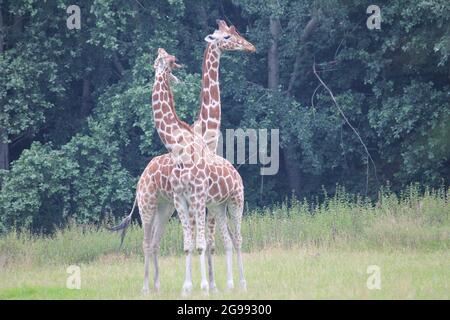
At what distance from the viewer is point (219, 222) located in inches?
559

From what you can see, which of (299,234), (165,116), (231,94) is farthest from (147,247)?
(231,94)

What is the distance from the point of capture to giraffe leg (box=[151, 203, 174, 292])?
14.3 meters

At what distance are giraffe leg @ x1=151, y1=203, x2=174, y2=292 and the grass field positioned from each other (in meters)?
0.30

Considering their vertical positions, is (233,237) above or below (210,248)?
above

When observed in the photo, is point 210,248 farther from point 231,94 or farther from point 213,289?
point 231,94

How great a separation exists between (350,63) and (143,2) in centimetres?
546

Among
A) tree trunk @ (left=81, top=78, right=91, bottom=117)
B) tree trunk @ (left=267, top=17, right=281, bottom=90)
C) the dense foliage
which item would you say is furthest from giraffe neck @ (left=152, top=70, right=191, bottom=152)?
tree trunk @ (left=81, top=78, right=91, bottom=117)

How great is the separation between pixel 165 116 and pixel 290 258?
446 centimetres

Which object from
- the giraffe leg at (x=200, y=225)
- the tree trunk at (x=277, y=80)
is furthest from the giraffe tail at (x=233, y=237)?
the tree trunk at (x=277, y=80)

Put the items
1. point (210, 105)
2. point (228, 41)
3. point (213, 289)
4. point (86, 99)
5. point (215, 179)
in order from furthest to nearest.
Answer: point (86, 99), point (228, 41), point (210, 105), point (213, 289), point (215, 179)

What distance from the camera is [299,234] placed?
19.3 m

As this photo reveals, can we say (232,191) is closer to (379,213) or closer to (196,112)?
(379,213)

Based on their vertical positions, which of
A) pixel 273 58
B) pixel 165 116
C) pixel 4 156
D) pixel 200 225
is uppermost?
pixel 273 58

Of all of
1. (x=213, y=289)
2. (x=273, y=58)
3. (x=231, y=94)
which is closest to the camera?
(x=213, y=289)
